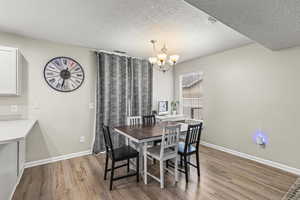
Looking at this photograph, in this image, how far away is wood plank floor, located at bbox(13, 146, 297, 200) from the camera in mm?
2117

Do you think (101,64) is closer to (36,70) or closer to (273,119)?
(36,70)

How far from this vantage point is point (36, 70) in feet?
10.0

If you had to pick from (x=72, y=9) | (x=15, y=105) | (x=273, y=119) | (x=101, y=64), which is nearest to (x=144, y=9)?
(x=72, y=9)

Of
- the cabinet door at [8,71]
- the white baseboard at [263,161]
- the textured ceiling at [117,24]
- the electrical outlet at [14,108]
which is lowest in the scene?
the white baseboard at [263,161]

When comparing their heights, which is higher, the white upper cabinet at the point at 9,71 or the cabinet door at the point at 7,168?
the white upper cabinet at the point at 9,71

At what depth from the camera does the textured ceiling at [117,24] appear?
1.95 metres

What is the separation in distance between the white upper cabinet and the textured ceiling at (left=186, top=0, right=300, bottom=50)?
2.92 metres

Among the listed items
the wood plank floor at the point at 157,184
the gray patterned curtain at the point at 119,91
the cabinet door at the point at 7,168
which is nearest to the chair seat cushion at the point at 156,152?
the wood plank floor at the point at 157,184

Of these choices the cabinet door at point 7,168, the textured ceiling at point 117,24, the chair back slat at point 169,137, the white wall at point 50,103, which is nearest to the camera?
the cabinet door at point 7,168

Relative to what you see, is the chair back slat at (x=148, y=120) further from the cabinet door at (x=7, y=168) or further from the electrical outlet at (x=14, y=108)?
the electrical outlet at (x=14, y=108)

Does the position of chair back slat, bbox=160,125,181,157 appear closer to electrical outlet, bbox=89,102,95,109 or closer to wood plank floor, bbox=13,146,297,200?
wood plank floor, bbox=13,146,297,200

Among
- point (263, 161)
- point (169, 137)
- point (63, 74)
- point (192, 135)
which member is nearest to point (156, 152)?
point (169, 137)

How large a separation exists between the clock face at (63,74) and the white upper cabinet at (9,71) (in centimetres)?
57

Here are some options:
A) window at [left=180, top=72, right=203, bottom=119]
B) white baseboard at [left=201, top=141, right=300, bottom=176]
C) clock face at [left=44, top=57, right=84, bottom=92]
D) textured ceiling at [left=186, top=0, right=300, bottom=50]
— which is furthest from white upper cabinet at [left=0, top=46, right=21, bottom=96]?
white baseboard at [left=201, top=141, right=300, bottom=176]
